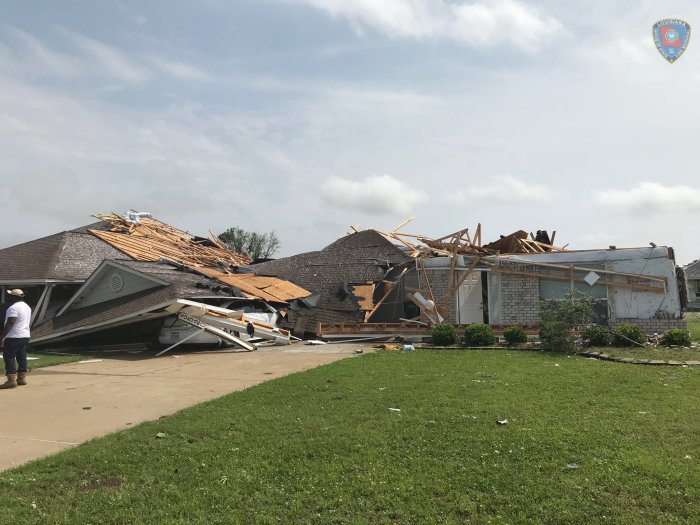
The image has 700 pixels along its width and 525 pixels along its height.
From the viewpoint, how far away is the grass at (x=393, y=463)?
3.91m

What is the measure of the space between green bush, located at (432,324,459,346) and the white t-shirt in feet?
33.3

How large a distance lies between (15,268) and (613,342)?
20.2 m

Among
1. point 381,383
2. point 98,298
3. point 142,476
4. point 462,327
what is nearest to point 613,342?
point 462,327

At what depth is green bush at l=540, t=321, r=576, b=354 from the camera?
13.1 meters

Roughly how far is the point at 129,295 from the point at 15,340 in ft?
26.0

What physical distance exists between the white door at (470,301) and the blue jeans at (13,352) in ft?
45.4

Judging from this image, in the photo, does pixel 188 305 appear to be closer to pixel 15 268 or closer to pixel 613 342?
pixel 15 268

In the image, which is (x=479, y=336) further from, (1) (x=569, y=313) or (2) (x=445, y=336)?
(1) (x=569, y=313)

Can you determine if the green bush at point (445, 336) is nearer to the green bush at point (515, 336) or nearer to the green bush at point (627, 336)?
the green bush at point (515, 336)

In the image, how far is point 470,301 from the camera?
19812mm

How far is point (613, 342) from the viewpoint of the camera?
1406 centimetres

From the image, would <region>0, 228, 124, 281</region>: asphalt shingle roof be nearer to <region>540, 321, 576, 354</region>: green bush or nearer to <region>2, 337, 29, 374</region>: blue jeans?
<region>2, 337, 29, 374</region>: blue jeans

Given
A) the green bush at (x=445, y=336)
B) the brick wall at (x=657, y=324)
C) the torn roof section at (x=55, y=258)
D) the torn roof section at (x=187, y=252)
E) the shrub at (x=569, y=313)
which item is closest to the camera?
the shrub at (x=569, y=313)

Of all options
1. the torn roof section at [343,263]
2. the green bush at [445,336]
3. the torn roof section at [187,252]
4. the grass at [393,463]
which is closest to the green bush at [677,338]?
the green bush at [445,336]
